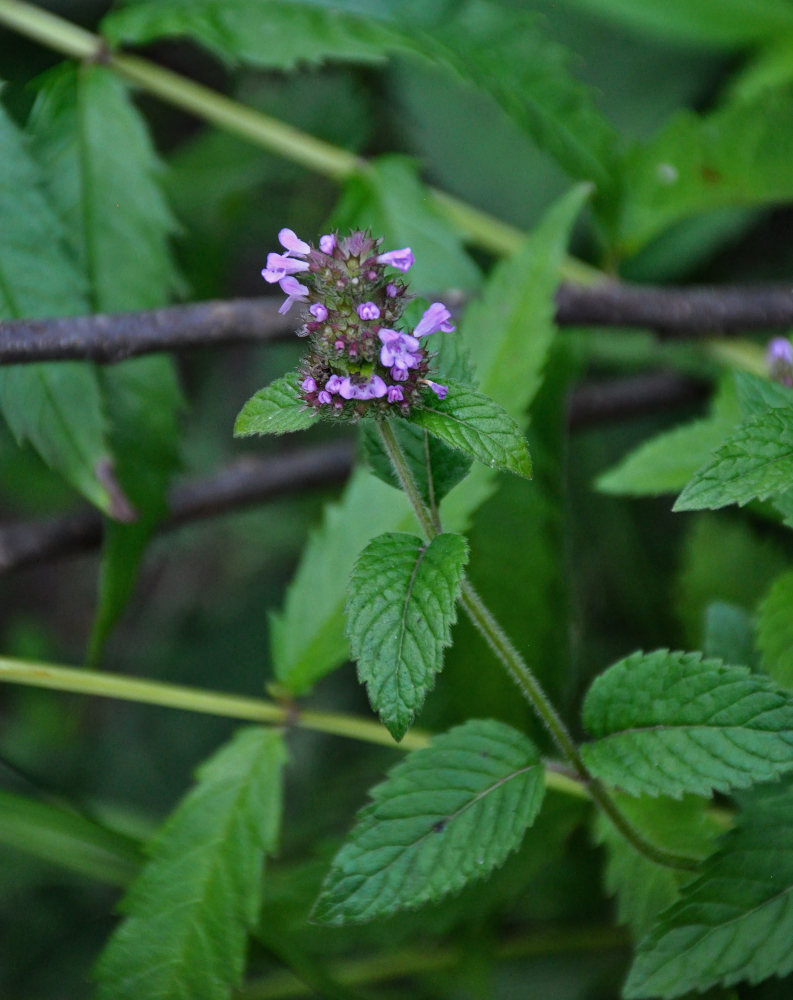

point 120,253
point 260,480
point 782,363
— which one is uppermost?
→ point 120,253

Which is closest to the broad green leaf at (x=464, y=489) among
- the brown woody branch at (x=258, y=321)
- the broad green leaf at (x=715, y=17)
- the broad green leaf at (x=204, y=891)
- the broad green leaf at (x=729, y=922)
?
the broad green leaf at (x=204, y=891)

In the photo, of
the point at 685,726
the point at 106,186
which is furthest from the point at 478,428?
the point at 106,186

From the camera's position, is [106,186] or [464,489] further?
[106,186]

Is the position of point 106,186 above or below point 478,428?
above

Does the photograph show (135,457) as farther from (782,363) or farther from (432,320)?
(782,363)

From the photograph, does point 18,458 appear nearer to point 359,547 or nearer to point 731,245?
point 359,547

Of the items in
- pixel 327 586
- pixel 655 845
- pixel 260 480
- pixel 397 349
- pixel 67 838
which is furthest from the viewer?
pixel 260 480

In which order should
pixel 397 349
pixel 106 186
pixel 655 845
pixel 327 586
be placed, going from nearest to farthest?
pixel 397 349 < pixel 655 845 < pixel 327 586 < pixel 106 186

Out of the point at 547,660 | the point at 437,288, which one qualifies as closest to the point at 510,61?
the point at 437,288
